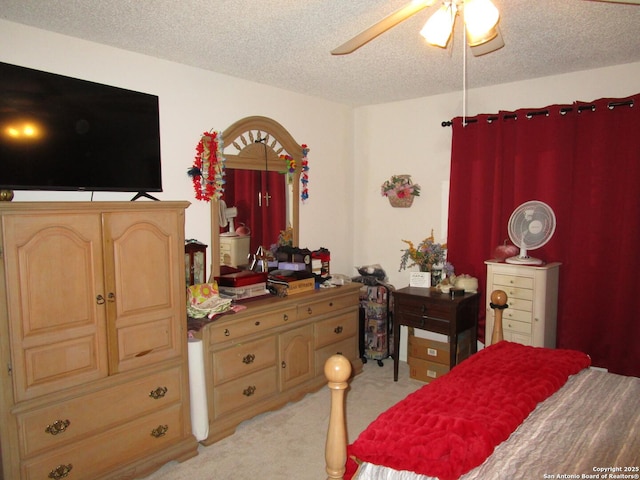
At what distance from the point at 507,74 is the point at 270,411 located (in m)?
3.04

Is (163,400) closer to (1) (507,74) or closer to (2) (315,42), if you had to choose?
(2) (315,42)

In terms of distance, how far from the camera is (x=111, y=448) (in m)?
2.28

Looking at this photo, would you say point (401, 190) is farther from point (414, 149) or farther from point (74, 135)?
point (74, 135)

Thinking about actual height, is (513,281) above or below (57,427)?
above

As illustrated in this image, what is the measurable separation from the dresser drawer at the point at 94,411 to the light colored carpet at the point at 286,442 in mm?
414

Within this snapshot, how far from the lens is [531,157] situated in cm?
339

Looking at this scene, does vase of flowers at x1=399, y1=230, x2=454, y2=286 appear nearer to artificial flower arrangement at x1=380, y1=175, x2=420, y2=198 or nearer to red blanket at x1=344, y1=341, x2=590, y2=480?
artificial flower arrangement at x1=380, y1=175, x2=420, y2=198

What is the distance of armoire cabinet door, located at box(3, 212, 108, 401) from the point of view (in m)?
1.97

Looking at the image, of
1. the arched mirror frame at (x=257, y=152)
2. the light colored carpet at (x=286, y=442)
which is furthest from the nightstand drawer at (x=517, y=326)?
the arched mirror frame at (x=257, y=152)

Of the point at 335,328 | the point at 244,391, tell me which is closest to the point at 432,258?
the point at 335,328

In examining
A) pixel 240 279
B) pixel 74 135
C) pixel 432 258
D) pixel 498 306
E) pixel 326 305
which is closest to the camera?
pixel 74 135

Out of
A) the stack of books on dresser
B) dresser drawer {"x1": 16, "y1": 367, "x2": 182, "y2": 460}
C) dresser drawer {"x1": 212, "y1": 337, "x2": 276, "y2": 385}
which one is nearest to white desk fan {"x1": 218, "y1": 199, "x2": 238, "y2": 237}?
the stack of books on dresser

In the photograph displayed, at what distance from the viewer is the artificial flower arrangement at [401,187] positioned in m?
4.10

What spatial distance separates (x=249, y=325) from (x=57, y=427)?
121cm
